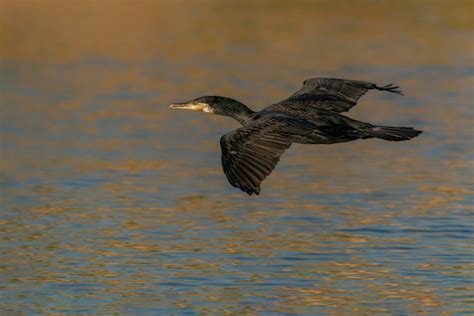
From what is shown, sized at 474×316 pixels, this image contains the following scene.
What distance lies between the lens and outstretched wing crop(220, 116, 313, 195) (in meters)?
9.35

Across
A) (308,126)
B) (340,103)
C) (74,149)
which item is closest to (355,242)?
(340,103)

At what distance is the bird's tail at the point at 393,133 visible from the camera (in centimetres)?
1080

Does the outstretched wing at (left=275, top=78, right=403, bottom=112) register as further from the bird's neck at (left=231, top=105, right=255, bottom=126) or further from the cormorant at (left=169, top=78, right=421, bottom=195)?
the bird's neck at (left=231, top=105, right=255, bottom=126)

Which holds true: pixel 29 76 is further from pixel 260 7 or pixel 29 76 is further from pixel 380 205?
pixel 260 7

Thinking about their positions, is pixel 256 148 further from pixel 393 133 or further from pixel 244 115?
pixel 244 115

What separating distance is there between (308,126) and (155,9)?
28.6 meters

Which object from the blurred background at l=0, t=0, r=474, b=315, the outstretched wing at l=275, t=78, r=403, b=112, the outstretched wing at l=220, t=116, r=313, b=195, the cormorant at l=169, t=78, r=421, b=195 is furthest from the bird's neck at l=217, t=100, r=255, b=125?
the blurred background at l=0, t=0, r=474, b=315

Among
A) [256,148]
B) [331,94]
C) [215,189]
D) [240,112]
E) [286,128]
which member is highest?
[331,94]

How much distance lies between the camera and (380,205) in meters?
13.9

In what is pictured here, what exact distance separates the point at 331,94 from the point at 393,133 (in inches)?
55.1

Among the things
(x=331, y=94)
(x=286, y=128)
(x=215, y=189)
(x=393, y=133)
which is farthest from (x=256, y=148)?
(x=215, y=189)

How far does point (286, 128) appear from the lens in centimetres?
1012

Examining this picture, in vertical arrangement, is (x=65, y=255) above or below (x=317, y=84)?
below

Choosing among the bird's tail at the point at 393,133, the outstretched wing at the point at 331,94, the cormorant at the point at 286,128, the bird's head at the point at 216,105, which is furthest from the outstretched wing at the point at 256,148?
the outstretched wing at the point at 331,94
